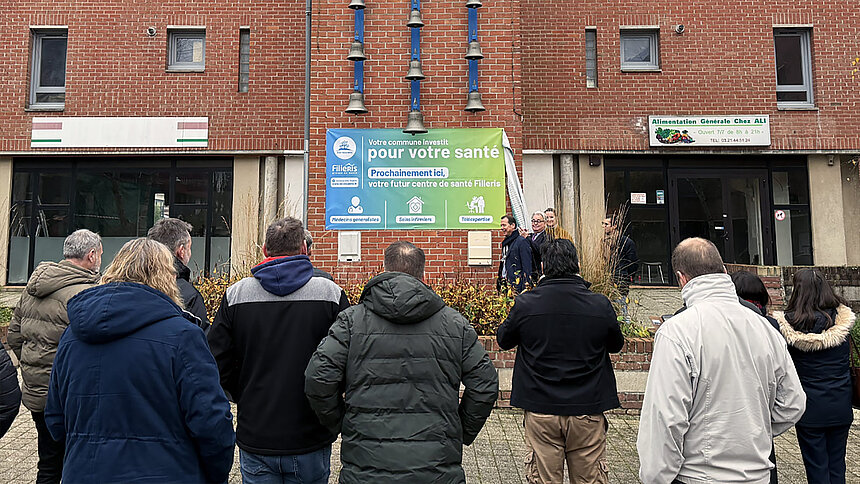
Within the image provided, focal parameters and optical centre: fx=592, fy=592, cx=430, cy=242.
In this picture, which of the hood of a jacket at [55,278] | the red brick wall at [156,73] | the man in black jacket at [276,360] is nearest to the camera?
the man in black jacket at [276,360]

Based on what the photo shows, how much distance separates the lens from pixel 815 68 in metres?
13.9

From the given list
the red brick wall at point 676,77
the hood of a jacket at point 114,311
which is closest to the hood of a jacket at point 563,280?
the hood of a jacket at point 114,311

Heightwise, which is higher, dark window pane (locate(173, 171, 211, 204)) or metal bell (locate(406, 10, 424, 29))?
metal bell (locate(406, 10, 424, 29))

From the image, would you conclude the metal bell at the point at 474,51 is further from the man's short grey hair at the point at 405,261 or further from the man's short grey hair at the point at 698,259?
the man's short grey hair at the point at 698,259

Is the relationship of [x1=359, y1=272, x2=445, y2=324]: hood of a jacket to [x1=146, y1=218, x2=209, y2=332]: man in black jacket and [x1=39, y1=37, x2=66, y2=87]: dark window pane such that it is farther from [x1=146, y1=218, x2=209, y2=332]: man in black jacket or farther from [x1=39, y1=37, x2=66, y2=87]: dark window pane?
[x1=39, y1=37, x2=66, y2=87]: dark window pane

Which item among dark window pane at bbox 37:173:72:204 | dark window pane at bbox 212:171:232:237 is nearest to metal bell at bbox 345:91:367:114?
dark window pane at bbox 212:171:232:237

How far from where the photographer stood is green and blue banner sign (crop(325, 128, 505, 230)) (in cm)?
855

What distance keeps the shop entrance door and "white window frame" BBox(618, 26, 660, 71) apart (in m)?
2.58

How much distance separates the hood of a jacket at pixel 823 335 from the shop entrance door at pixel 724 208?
10768 mm

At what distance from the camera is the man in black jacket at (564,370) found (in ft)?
11.6

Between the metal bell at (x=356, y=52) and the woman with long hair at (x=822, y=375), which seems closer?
the woman with long hair at (x=822, y=375)

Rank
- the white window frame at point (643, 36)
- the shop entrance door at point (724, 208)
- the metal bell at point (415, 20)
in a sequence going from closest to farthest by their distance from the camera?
1. the metal bell at point (415, 20)
2. the white window frame at point (643, 36)
3. the shop entrance door at point (724, 208)

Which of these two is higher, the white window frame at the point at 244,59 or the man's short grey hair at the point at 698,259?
the white window frame at the point at 244,59

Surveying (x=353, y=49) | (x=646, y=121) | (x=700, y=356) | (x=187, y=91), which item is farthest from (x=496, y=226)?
(x=187, y=91)
